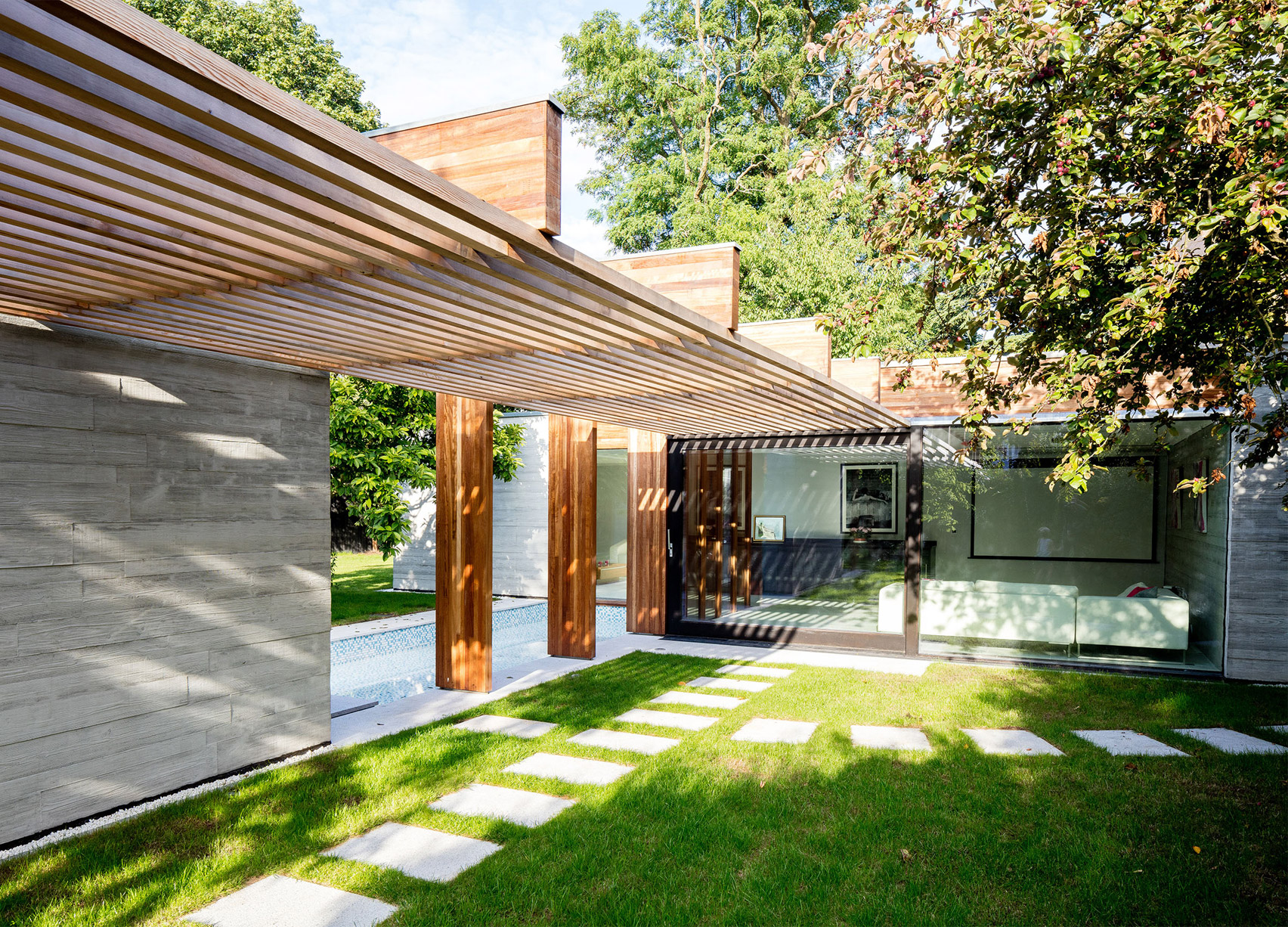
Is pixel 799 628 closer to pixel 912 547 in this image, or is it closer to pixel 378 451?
pixel 912 547

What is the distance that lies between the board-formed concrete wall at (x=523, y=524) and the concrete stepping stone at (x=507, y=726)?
8303mm

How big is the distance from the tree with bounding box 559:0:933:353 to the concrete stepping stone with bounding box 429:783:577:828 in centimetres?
1582

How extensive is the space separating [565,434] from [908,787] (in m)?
5.15

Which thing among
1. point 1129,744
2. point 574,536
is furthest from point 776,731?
point 574,536

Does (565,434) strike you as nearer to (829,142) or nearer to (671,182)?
(829,142)

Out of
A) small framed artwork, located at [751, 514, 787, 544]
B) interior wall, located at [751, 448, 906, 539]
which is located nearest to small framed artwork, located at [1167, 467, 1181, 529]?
interior wall, located at [751, 448, 906, 539]

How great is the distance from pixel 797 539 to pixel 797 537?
33 millimetres

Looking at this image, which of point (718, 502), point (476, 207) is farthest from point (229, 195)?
point (718, 502)

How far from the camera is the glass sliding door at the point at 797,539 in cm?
921

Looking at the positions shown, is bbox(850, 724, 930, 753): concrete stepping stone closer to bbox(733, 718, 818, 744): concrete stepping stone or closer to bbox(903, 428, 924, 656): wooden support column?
bbox(733, 718, 818, 744): concrete stepping stone

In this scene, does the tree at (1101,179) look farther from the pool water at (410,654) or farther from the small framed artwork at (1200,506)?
the pool water at (410,654)

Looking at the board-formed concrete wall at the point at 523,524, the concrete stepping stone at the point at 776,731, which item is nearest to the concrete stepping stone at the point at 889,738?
the concrete stepping stone at the point at 776,731

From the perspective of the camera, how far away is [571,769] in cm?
491

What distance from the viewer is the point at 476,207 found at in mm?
2428
